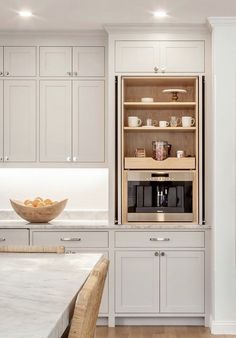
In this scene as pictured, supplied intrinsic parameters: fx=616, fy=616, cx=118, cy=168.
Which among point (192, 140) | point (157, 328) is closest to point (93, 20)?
point (192, 140)

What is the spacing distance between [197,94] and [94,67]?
97cm

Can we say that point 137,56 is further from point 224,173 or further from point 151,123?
point 224,173

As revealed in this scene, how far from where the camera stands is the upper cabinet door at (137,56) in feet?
17.3

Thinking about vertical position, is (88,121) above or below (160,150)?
above

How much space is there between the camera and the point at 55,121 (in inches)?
219

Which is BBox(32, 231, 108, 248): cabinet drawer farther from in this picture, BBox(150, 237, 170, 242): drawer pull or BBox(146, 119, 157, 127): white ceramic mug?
BBox(146, 119, 157, 127): white ceramic mug

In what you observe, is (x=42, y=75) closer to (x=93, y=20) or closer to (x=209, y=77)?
(x=93, y=20)

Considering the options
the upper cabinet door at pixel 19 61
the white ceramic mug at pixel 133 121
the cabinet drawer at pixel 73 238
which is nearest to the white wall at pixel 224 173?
the white ceramic mug at pixel 133 121

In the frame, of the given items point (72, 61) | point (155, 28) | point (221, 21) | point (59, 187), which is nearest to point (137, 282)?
point (59, 187)

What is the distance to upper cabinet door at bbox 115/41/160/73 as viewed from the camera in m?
5.28

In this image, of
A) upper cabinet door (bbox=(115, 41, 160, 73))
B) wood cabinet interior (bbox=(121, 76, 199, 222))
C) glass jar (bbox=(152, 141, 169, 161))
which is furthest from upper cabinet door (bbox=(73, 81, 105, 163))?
glass jar (bbox=(152, 141, 169, 161))

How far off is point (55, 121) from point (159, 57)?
1.09 meters

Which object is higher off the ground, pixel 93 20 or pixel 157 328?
pixel 93 20

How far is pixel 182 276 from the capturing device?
17.1 ft
